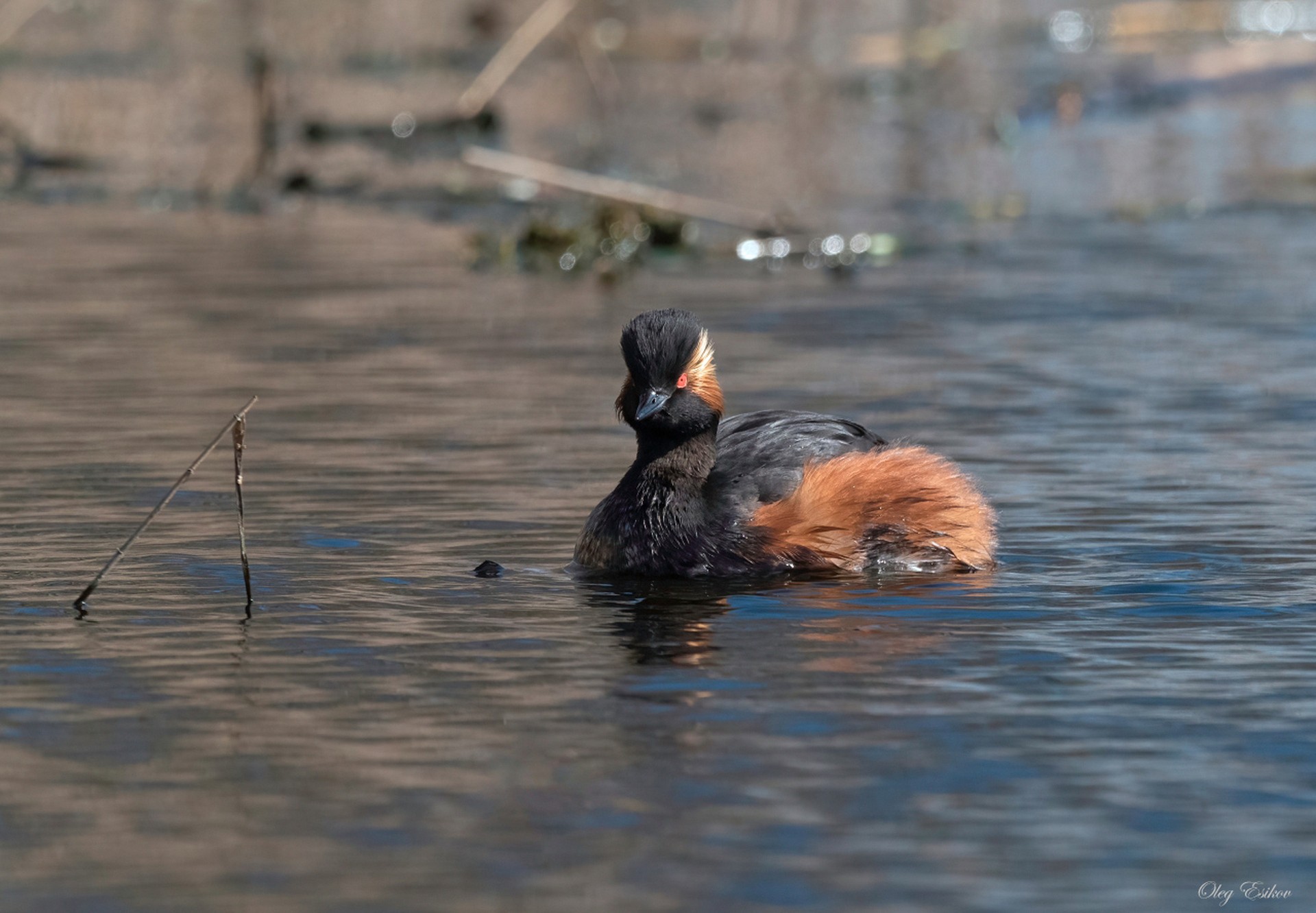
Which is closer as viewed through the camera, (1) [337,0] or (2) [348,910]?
(2) [348,910]

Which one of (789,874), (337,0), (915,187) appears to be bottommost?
(789,874)

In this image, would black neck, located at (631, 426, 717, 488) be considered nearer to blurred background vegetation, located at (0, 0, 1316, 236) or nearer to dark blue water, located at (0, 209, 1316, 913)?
dark blue water, located at (0, 209, 1316, 913)

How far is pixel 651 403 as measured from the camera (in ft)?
28.9

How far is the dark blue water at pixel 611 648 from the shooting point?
18.2 feet

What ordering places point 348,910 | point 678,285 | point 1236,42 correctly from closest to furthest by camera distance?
point 348,910, point 678,285, point 1236,42

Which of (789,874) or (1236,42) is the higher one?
(1236,42)

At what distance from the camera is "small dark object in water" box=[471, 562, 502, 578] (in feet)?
28.7

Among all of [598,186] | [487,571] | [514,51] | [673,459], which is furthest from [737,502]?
[514,51]

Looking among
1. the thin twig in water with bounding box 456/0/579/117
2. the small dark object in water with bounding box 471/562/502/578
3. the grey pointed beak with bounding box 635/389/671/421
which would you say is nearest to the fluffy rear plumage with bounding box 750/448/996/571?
the grey pointed beak with bounding box 635/389/671/421

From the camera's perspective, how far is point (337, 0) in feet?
130

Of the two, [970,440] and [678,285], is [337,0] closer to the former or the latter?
[678,285]

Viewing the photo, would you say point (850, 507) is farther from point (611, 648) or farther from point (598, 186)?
point (598, 186)

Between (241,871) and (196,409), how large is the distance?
7152 mm

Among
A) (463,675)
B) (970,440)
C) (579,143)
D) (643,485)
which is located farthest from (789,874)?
(579,143)
